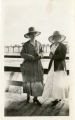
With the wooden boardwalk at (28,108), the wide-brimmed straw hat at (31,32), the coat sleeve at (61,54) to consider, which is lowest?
the wooden boardwalk at (28,108)

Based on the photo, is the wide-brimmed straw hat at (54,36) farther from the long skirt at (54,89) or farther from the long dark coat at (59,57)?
the long skirt at (54,89)

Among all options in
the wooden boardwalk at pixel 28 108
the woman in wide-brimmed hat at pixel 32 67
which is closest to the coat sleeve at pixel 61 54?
the woman in wide-brimmed hat at pixel 32 67

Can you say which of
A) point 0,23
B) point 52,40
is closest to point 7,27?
point 0,23

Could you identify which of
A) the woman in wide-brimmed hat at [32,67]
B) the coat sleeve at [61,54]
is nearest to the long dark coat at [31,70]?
the woman in wide-brimmed hat at [32,67]

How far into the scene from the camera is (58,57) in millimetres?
1562

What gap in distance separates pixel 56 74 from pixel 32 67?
0.53 feet

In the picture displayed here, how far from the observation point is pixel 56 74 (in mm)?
1556

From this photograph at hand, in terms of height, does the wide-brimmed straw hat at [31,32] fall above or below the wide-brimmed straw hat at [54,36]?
above

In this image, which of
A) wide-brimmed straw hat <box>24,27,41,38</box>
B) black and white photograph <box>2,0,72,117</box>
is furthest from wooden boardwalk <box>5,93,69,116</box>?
wide-brimmed straw hat <box>24,27,41,38</box>

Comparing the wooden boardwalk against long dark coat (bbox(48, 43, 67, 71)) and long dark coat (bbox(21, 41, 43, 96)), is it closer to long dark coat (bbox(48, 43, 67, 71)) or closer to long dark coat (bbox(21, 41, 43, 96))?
long dark coat (bbox(21, 41, 43, 96))

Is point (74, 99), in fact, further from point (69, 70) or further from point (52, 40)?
point (52, 40)

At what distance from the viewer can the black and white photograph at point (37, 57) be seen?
1526 mm

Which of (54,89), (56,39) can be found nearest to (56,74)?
(54,89)

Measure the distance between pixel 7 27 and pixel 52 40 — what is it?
0.99 feet
